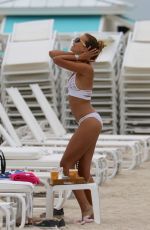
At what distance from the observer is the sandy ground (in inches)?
304

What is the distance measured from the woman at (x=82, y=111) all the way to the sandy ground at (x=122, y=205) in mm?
271

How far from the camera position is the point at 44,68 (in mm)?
16828

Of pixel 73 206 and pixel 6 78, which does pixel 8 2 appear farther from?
pixel 73 206

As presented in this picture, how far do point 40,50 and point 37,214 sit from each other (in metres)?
8.82

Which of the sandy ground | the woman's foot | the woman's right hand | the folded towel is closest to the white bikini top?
the woman's right hand

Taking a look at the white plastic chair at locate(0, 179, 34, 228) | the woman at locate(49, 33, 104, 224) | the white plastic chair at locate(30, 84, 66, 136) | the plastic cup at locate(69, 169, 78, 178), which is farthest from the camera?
the white plastic chair at locate(30, 84, 66, 136)

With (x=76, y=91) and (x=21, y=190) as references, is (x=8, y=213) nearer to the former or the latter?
(x=21, y=190)

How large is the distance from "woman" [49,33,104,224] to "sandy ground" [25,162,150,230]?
271 mm

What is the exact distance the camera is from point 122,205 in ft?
30.0

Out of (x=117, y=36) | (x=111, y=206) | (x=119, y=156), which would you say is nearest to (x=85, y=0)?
(x=117, y=36)

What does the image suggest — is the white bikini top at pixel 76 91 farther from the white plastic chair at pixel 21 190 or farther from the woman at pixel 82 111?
the white plastic chair at pixel 21 190

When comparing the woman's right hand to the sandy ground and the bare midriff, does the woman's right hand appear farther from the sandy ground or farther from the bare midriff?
the sandy ground

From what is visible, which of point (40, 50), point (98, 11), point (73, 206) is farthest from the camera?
point (98, 11)

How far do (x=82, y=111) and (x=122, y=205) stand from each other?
163cm
